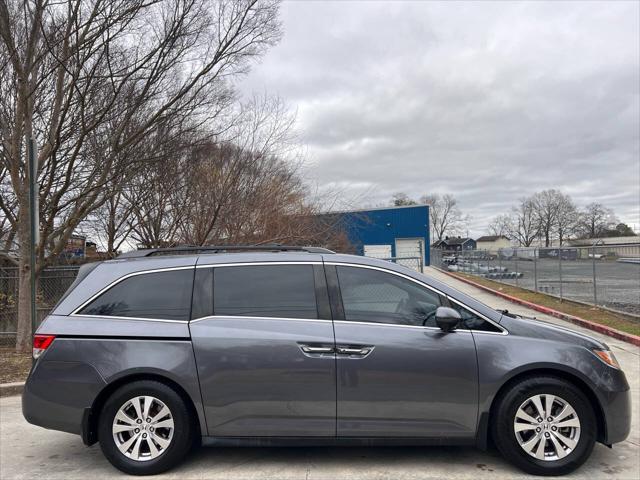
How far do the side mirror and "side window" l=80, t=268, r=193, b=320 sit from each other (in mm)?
2002

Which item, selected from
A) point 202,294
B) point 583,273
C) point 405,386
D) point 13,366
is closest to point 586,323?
point 583,273

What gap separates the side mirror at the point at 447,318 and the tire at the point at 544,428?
665 millimetres

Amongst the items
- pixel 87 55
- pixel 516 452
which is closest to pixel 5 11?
pixel 87 55

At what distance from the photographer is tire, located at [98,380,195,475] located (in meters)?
3.80

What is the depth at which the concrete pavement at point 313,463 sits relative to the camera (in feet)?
12.4

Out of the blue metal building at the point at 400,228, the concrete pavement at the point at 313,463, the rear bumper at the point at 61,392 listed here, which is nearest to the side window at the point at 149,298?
the rear bumper at the point at 61,392

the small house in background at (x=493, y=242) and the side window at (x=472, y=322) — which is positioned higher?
the small house in background at (x=493, y=242)

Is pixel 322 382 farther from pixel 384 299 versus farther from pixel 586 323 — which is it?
pixel 586 323

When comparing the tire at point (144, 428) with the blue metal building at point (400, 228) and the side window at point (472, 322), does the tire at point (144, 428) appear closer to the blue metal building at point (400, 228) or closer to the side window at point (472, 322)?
the side window at point (472, 322)

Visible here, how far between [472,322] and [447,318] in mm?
296

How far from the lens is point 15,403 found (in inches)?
239

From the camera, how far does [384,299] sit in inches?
159

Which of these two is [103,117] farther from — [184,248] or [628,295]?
[628,295]

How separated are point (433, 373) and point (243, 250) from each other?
1.92m
